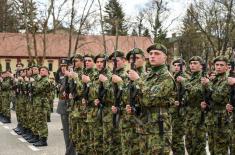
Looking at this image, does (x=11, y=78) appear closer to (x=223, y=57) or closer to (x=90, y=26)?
(x=223, y=57)

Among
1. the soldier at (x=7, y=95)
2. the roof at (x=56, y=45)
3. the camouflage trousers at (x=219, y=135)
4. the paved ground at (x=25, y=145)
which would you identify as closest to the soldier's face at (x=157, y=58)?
the camouflage trousers at (x=219, y=135)

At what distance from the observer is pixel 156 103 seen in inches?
237

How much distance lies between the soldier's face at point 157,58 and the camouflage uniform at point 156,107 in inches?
2.4

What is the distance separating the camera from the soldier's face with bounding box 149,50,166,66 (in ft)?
20.3

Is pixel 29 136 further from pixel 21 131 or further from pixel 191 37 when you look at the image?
pixel 191 37

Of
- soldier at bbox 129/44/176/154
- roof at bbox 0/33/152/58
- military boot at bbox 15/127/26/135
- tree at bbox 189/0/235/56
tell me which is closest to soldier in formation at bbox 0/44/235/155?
soldier at bbox 129/44/176/154

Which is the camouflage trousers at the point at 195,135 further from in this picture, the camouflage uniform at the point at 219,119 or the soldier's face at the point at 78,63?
the soldier's face at the point at 78,63

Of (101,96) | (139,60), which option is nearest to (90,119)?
(101,96)

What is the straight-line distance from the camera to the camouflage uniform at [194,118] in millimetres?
8078

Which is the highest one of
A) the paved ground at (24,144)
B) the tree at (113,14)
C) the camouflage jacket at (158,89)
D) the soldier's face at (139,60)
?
the tree at (113,14)

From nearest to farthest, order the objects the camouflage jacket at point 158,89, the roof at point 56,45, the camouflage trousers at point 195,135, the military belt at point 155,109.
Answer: the camouflage jacket at point 158,89 < the military belt at point 155,109 < the camouflage trousers at point 195,135 < the roof at point 56,45

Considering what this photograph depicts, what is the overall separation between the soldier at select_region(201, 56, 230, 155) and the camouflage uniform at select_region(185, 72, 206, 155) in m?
0.33

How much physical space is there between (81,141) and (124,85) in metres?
1.62

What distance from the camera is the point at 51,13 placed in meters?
31.3
